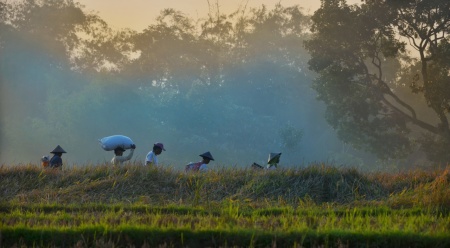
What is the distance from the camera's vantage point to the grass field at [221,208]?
8.99 m

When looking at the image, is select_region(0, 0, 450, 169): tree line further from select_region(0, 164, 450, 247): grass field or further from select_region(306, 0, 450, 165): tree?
select_region(0, 164, 450, 247): grass field

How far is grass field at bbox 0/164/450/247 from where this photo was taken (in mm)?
8992

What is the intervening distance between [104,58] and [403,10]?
30.8 m

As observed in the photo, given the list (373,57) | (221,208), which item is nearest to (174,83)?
(373,57)

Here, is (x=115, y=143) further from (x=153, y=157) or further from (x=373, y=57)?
(x=373, y=57)

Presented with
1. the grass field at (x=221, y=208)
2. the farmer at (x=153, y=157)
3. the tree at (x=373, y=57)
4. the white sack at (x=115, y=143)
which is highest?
the tree at (x=373, y=57)

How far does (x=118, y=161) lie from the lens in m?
17.9

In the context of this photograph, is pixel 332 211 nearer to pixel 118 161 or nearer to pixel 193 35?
pixel 118 161

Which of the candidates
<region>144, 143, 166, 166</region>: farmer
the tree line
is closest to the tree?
the tree line

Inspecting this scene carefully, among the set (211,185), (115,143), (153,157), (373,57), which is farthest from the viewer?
(373,57)

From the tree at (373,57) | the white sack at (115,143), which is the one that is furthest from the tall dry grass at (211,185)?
the tree at (373,57)

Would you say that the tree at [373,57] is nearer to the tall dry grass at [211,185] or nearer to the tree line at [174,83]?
the tree line at [174,83]

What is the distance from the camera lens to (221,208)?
40.3 feet

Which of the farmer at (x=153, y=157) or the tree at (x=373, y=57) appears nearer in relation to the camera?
the farmer at (x=153, y=157)
